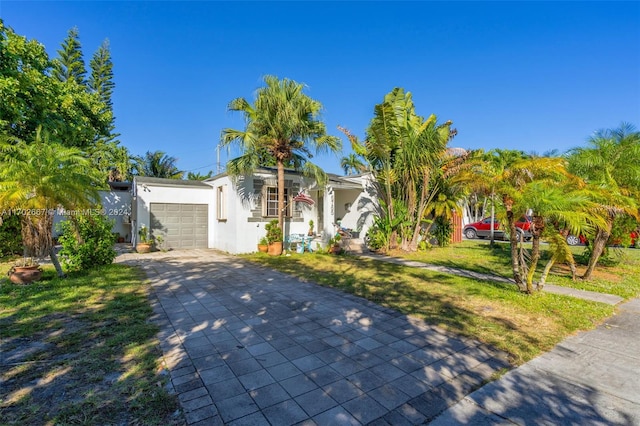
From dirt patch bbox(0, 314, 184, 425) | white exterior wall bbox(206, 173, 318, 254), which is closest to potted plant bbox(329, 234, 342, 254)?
white exterior wall bbox(206, 173, 318, 254)

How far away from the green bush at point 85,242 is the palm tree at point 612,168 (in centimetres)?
1265

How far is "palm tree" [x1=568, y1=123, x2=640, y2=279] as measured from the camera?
22.4 feet

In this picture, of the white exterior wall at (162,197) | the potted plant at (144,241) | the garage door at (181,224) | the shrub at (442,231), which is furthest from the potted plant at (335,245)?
the potted plant at (144,241)

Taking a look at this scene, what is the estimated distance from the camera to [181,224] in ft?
46.0

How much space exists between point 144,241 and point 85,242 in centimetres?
433

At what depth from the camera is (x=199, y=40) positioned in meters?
12.6

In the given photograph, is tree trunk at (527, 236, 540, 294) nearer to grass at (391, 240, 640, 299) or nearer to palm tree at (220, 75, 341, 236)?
grass at (391, 240, 640, 299)

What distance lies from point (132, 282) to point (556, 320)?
8.78 metres

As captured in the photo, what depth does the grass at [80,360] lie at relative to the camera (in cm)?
260

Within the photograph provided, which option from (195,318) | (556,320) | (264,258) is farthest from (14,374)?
(264,258)

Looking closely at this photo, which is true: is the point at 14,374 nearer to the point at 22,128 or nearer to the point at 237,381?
the point at 237,381

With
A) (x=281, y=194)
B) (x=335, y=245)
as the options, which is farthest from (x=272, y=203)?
(x=335, y=245)

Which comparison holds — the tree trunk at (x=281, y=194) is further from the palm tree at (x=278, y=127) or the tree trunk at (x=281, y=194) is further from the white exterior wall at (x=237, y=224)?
the white exterior wall at (x=237, y=224)

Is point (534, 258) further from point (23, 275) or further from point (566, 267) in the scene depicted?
point (23, 275)
